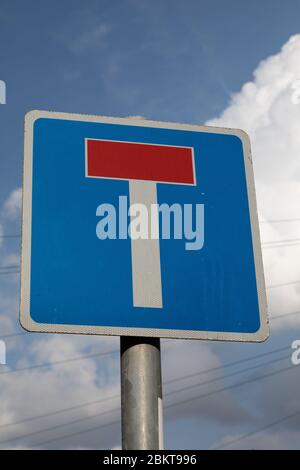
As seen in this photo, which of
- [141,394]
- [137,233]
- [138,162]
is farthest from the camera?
[138,162]

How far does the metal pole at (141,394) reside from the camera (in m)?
2.31

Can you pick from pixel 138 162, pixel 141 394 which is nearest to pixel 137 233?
pixel 138 162

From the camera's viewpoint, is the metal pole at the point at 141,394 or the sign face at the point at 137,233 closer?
the metal pole at the point at 141,394

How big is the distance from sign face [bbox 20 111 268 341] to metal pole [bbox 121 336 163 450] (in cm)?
6

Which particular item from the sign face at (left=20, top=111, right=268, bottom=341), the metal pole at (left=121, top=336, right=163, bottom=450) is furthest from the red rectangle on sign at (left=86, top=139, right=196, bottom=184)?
the metal pole at (left=121, top=336, right=163, bottom=450)

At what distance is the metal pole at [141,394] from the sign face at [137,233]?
6 centimetres

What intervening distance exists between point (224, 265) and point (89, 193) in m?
0.70

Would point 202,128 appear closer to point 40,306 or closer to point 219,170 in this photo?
point 219,170

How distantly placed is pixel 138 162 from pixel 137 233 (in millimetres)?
389

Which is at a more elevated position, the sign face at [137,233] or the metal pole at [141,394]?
the sign face at [137,233]

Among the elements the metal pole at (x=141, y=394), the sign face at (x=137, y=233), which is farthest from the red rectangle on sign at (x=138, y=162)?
the metal pole at (x=141, y=394)

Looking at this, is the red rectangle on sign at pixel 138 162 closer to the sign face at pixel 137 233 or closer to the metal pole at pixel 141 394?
the sign face at pixel 137 233

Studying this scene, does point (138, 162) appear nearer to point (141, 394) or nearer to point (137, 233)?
Answer: point (137, 233)

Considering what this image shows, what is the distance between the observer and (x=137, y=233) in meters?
2.74
